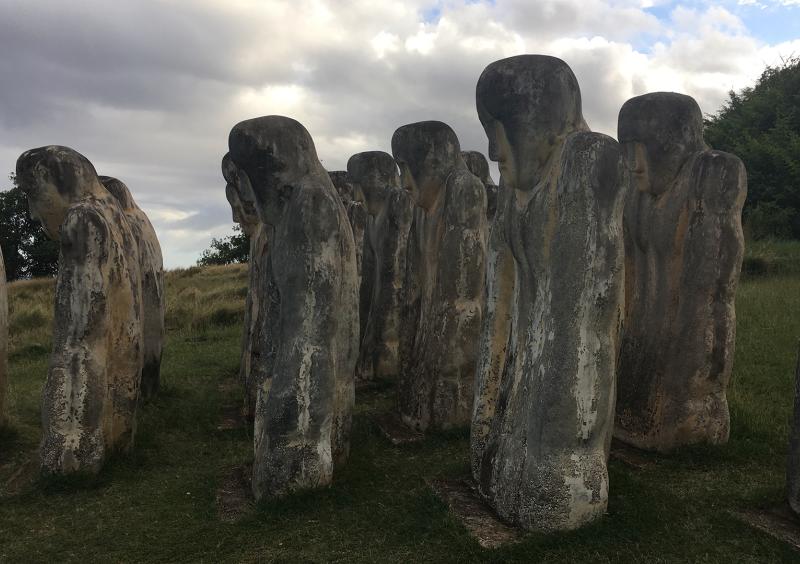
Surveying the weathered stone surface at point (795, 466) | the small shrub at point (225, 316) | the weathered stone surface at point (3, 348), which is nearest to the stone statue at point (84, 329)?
the weathered stone surface at point (3, 348)

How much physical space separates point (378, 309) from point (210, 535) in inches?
207

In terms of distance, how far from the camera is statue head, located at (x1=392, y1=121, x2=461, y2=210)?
7.36 meters

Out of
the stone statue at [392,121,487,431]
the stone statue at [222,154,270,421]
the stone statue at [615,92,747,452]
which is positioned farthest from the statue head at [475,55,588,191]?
the stone statue at [222,154,270,421]

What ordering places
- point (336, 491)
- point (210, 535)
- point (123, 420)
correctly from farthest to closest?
point (123, 420) → point (336, 491) → point (210, 535)

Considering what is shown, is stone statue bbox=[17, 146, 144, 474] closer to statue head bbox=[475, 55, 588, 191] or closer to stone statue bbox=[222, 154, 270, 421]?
stone statue bbox=[222, 154, 270, 421]

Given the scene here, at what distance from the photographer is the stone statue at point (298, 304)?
4875mm

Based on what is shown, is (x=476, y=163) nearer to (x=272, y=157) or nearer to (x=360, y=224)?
(x=360, y=224)

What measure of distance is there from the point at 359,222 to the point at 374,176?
1.99m

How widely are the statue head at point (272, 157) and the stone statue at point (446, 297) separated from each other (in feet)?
6.52

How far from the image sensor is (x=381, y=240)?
31.3 ft

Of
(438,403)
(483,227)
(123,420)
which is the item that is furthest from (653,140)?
(123,420)

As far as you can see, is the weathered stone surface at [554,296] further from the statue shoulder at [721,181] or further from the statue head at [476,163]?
the statue head at [476,163]

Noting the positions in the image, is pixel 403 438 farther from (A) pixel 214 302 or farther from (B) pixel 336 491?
(A) pixel 214 302

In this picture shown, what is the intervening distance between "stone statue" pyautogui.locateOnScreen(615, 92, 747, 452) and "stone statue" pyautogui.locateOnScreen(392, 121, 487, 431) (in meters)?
1.46
